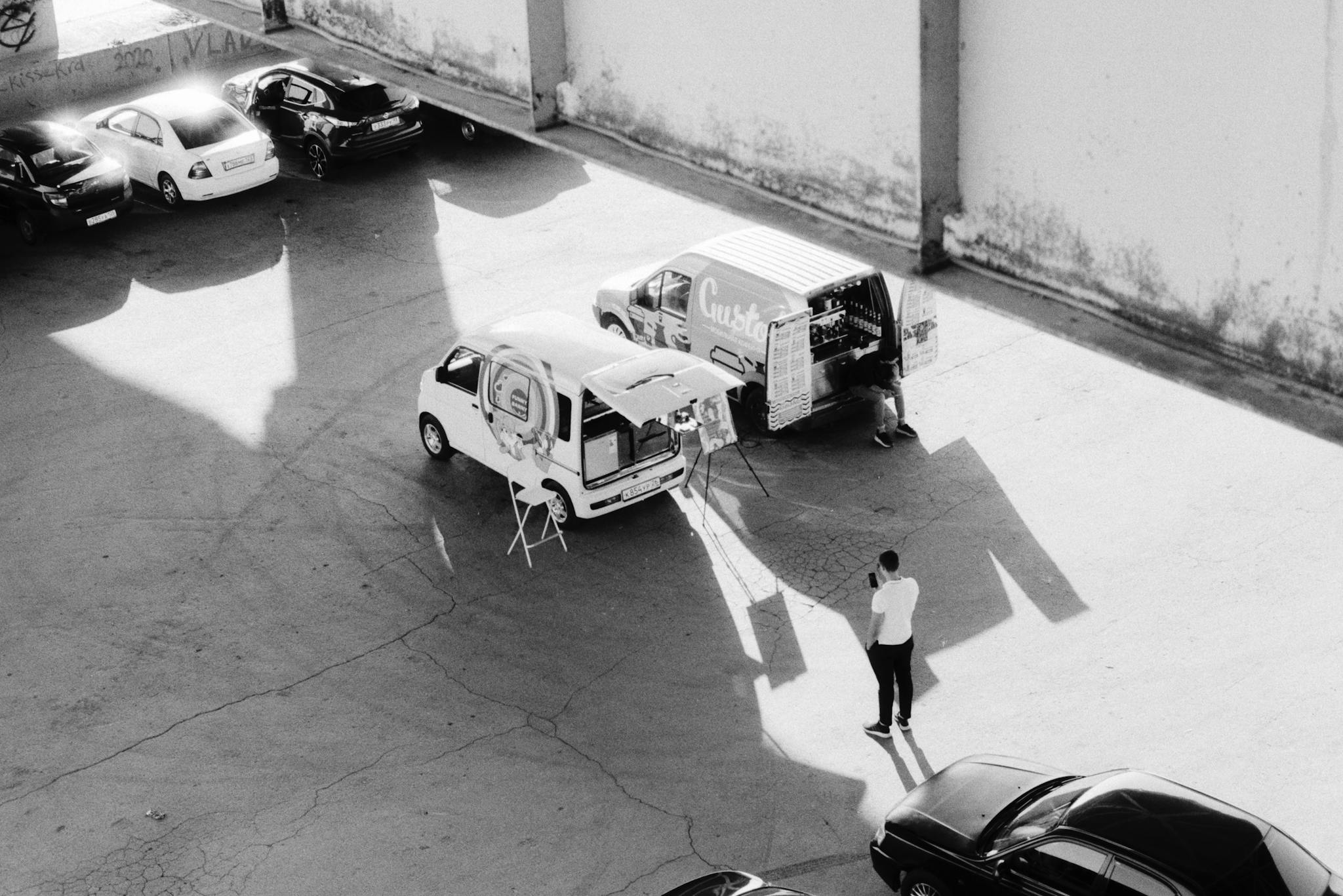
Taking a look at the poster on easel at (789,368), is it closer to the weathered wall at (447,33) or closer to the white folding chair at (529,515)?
the white folding chair at (529,515)

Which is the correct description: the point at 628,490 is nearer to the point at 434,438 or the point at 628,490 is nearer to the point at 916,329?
the point at 434,438

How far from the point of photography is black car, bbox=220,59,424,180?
22.3 metres

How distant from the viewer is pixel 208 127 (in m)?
21.8

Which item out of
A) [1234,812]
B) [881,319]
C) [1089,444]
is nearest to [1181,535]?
[1089,444]

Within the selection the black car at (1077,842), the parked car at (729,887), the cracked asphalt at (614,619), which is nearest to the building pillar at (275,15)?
the cracked asphalt at (614,619)

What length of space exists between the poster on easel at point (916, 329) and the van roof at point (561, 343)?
2533 mm

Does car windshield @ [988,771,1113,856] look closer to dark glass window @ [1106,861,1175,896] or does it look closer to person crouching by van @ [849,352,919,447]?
dark glass window @ [1106,861,1175,896]

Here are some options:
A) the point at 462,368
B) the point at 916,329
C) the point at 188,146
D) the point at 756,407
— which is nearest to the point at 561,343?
the point at 462,368

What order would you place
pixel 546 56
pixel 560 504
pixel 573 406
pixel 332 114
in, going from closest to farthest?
pixel 546 56 < pixel 573 406 < pixel 560 504 < pixel 332 114

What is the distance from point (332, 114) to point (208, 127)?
1.81m

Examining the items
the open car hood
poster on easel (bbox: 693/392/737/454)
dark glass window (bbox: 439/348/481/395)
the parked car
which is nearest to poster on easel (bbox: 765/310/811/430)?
the open car hood

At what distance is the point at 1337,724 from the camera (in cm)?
1038

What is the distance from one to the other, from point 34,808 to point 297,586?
3.05 meters

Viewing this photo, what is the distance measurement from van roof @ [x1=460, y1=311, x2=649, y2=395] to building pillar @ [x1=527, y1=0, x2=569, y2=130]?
11.1ft
